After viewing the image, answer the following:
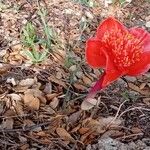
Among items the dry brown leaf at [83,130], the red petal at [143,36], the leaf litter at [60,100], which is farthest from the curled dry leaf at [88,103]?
the red petal at [143,36]

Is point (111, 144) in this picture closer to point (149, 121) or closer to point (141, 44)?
point (149, 121)

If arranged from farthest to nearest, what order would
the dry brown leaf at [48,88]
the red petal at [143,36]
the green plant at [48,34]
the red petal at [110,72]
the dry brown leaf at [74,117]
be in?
the green plant at [48,34] < the dry brown leaf at [48,88] < the dry brown leaf at [74,117] < the red petal at [143,36] < the red petal at [110,72]

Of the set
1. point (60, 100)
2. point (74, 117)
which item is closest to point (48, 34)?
point (60, 100)

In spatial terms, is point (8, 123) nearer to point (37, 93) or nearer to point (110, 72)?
point (37, 93)

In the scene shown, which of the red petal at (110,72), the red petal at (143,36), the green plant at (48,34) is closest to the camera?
the red petal at (110,72)

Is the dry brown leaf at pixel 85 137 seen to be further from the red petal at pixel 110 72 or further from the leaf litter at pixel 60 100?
the red petal at pixel 110 72

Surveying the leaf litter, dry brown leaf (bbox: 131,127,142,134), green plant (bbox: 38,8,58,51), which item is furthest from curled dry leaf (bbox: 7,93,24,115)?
dry brown leaf (bbox: 131,127,142,134)

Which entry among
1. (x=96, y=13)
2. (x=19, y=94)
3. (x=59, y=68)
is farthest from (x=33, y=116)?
(x=96, y=13)
